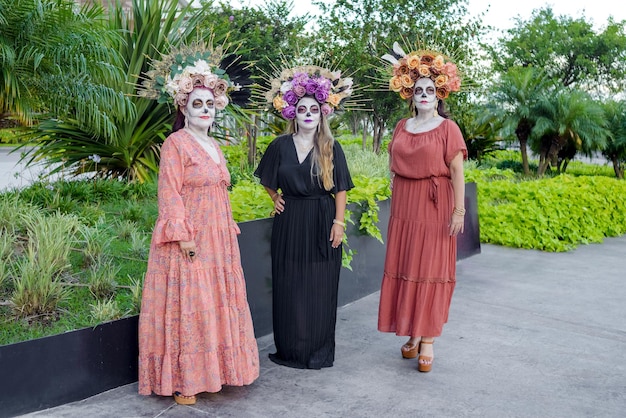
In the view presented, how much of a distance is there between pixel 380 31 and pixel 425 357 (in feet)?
30.2

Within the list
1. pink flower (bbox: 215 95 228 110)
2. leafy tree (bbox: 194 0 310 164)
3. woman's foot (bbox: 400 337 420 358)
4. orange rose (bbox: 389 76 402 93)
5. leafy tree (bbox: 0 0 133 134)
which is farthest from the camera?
leafy tree (bbox: 194 0 310 164)

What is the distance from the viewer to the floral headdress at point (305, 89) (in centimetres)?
442

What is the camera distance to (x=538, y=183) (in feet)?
32.6

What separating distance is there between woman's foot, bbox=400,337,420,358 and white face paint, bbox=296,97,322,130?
1.67 meters

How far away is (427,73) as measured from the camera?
4.54 meters

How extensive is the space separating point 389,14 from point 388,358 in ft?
29.7

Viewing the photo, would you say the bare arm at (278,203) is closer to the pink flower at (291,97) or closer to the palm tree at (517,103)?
the pink flower at (291,97)

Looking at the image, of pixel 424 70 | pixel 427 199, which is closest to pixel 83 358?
pixel 427 199

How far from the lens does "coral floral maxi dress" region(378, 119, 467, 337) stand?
452 centimetres

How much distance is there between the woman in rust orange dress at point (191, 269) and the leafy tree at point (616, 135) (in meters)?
12.0

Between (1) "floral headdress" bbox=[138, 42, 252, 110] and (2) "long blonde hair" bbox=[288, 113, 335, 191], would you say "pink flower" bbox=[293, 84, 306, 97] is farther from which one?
(1) "floral headdress" bbox=[138, 42, 252, 110]

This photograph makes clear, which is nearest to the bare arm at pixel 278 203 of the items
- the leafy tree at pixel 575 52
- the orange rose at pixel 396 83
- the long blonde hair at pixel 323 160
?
the long blonde hair at pixel 323 160

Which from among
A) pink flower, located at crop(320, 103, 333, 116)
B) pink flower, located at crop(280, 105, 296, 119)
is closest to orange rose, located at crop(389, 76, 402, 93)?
pink flower, located at crop(320, 103, 333, 116)

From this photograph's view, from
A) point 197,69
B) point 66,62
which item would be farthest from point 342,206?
point 66,62
